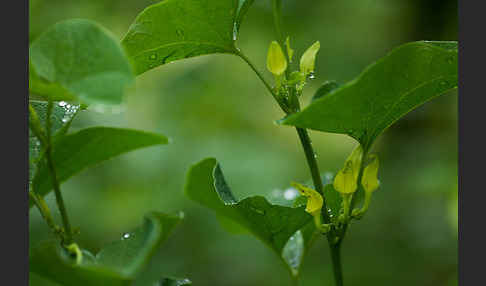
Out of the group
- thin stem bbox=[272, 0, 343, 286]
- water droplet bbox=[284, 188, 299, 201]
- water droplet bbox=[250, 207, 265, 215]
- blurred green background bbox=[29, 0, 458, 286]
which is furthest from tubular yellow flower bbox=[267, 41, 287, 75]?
blurred green background bbox=[29, 0, 458, 286]

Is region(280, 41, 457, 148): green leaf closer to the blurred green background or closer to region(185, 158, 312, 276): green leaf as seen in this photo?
region(185, 158, 312, 276): green leaf

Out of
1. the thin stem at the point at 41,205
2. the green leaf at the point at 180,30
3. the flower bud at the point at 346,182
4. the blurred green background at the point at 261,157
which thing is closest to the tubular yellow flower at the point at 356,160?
the flower bud at the point at 346,182

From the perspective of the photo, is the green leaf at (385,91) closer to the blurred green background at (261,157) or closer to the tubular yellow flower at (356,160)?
the tubular yellow flower at (356,160)

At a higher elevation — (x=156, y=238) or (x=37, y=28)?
(x=37, y=28)

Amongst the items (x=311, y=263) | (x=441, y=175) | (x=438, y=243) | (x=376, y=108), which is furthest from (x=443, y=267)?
(x=376, y=108)

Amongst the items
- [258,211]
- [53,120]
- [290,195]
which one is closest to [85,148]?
[53,120]

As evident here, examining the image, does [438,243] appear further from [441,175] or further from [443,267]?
[441,175]
